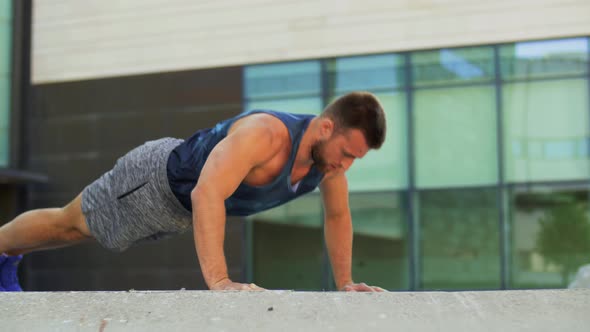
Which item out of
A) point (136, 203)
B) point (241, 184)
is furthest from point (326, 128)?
point (136, 203)

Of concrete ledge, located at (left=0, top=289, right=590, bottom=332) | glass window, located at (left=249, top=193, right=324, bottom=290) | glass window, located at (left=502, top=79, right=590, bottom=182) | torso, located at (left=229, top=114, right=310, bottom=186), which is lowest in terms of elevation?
glass window, located at (left=249, top=193, right=324, bottom=290)

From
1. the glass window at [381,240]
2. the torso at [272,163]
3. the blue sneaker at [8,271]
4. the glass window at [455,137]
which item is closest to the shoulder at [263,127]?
the torso at [272,163]

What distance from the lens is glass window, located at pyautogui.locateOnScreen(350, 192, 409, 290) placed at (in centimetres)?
1117

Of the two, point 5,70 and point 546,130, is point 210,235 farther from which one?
point 5,70

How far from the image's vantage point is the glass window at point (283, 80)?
38.5 feet

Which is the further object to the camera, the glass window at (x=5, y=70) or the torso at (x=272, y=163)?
the glass window at (x=5, y=70)

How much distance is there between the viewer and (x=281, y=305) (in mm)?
2213

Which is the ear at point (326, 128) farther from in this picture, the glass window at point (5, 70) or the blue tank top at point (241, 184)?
the glass window at point (5, 70)

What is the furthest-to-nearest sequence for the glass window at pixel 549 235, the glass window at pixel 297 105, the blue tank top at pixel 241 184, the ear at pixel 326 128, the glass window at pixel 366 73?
the glass window at pixel 297 105 → the glass window at pixel 366 73 → the glass window at pixel 549 235 → the blue tank top at pixel 241 184 → the ear at pixel 326 128

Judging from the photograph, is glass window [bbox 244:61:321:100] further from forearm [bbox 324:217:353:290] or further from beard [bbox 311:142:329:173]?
beard [bbox 311:142:329:173]

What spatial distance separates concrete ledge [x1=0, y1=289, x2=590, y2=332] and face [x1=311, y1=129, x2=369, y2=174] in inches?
48.5

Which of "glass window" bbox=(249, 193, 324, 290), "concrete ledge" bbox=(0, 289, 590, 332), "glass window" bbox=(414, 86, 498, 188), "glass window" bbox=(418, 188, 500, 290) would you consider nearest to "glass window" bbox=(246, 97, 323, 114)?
"glass window" bbox=(249, 193, 324, 290)

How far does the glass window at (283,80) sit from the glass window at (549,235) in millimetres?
3339

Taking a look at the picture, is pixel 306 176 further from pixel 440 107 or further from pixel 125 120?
pixel 125 120
